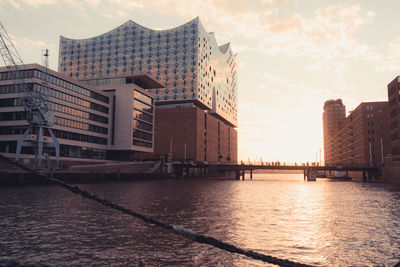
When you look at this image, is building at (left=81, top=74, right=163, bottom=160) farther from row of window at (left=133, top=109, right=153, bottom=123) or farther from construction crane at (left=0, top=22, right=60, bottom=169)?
construction crane at (left=0, top=22, right=60, bottom=169)

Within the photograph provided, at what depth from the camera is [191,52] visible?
167625 mm

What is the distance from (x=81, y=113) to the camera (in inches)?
4173

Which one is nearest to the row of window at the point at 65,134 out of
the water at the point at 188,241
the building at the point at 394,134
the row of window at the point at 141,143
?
the row of window at the point at 141,143

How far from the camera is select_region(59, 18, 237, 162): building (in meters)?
165

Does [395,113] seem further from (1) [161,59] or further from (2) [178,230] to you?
(2) [178,230]

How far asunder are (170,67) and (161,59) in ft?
22.8

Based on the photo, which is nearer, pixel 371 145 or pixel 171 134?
pixel 371 145

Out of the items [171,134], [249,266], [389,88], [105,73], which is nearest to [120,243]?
[249,266]

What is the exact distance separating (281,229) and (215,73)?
17997 centimetres

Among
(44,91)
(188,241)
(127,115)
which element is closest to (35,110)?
(44,91)

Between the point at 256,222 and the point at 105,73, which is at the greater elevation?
the point at 105,73

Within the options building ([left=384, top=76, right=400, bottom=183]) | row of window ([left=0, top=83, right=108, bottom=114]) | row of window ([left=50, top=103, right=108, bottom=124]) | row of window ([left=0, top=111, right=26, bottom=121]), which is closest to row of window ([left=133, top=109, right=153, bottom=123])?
row of window ([left=50, top=103, right=108, bottom=124])

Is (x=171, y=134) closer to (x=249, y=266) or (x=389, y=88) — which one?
(x=389, y=88)

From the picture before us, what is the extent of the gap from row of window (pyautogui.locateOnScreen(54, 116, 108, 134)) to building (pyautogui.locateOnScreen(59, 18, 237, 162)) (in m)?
46.4
